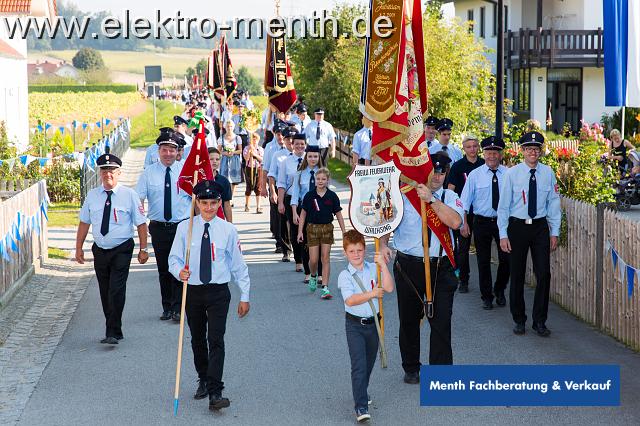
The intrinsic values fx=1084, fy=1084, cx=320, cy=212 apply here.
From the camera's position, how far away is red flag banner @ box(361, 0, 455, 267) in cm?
1010

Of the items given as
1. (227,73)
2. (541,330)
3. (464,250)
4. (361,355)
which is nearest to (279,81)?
(227,73)

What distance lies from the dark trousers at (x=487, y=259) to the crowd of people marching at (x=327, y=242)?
0.01m

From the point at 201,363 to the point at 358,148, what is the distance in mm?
12538

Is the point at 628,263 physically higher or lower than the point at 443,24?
lower

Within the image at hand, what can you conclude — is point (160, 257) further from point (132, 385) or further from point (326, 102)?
point (326, 102)

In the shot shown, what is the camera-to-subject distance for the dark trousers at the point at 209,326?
8.98 m

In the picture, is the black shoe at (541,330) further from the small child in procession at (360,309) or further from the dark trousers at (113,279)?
the dark trousers at (113,279)

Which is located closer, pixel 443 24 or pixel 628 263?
pixel 628 263

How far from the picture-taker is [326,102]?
4081cm

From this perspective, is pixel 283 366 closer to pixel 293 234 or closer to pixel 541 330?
pixel 541 330

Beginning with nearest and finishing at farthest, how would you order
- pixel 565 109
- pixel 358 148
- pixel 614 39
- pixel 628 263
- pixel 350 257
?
pixel 350 257
pixel 628 263
pixel 614 39
pixel 358 148
pixel 565 109

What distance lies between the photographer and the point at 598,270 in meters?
11.8

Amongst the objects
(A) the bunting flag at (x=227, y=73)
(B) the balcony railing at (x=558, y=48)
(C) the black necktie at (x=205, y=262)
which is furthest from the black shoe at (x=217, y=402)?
(B) the balcony railing at (x=558, y=48)

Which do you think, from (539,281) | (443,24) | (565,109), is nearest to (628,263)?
(539,281)
